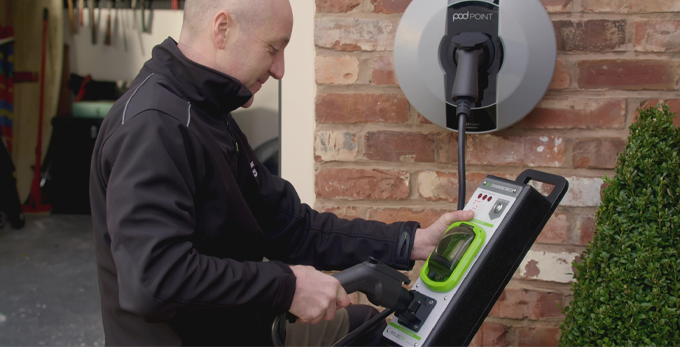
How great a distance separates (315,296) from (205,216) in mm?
266

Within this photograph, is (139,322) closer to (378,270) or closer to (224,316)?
(224,316)

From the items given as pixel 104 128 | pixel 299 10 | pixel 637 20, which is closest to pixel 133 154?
pixel 104 128

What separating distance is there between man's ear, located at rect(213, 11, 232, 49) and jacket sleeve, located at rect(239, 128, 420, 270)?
0.33 meters

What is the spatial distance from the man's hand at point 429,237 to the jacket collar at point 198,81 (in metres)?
0.51

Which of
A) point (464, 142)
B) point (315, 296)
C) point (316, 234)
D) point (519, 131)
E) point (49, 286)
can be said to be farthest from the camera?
point (49, 286)

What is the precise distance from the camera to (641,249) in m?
1.17

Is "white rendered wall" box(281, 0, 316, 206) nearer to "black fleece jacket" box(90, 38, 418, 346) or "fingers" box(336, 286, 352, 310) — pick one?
"black fleece jacket" box(90, 38, 418, 346)

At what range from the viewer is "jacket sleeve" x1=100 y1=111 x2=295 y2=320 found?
0.89m

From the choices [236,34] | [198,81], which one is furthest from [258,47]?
[198,81]

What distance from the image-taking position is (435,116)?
147 cm

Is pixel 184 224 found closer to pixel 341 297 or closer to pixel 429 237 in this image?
pixel 341 297

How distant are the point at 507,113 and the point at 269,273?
29.9 inches

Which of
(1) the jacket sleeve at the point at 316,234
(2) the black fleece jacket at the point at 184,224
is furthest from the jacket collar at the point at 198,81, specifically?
(1) the jacket sleeve at the point at 316,234

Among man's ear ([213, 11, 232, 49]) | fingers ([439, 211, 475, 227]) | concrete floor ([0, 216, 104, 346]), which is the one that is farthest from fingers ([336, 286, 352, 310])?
concrete floor ([0, 216, 104, 346])
